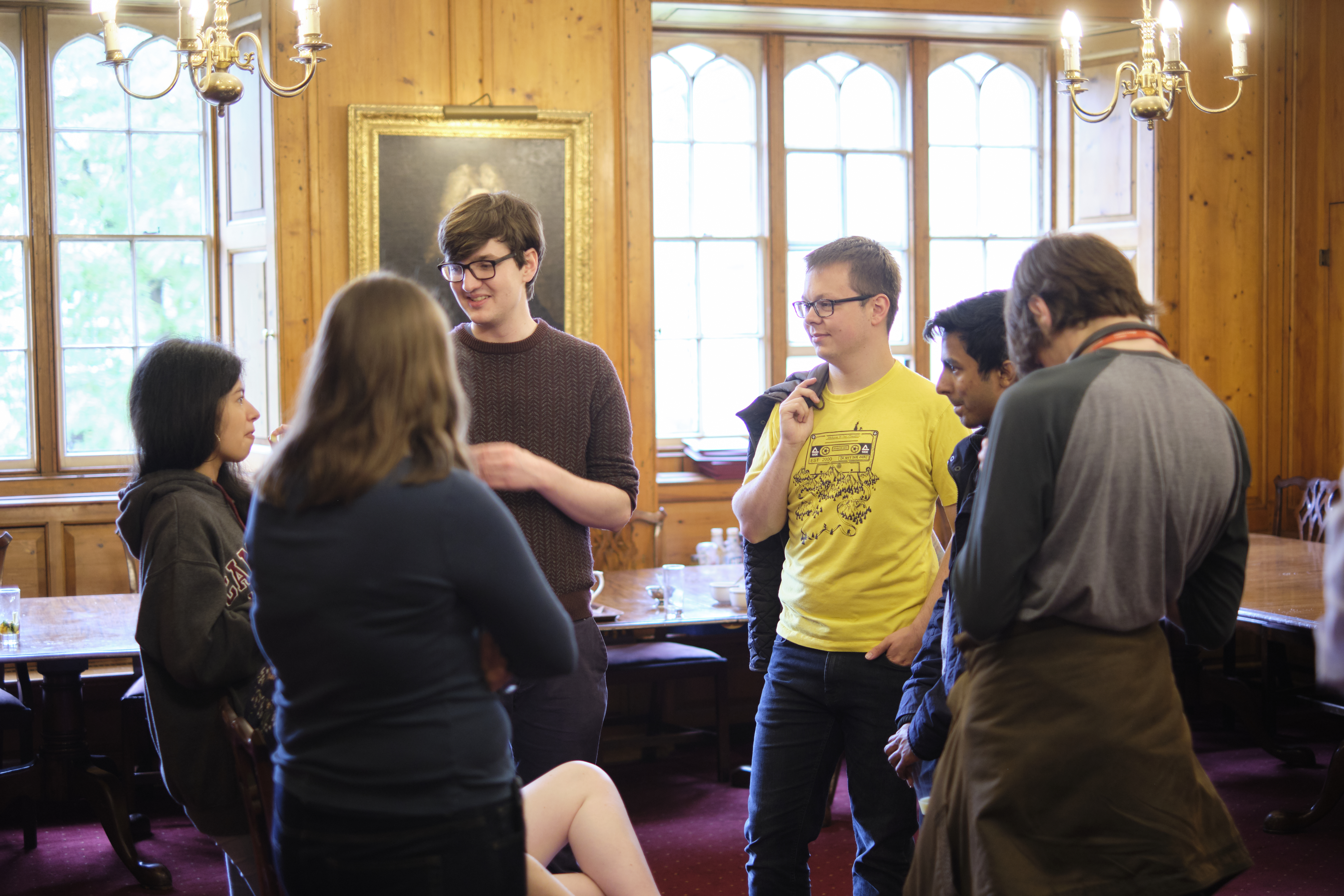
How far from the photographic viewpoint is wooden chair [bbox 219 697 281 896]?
1.66 m

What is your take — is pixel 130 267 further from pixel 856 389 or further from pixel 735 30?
pixel 856 389

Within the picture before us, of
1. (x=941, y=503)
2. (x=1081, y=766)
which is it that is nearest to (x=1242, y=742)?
(x=941, y=503)

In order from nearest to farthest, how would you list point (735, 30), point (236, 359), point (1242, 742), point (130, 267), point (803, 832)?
point (236, 359), point (803, 832), point (1242, 742), point (130, 267), point (735, 30)

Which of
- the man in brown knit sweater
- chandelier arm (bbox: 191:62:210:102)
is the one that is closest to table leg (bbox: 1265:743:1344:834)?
the man in brown knit sweater

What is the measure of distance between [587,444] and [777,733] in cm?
66

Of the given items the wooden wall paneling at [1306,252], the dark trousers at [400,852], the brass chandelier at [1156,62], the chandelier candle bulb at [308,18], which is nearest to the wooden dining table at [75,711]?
the chandelier candle bulb at [308,18]

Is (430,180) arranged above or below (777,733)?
above

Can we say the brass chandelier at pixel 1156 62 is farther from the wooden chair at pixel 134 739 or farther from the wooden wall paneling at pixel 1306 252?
the wooden chair at pixel 134 739

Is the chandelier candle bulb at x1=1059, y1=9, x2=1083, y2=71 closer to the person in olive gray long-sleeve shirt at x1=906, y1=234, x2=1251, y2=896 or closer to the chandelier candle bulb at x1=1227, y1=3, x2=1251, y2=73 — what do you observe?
the chandelier candle bulb at x1=1227, y1=3, x2=1251, y2=73

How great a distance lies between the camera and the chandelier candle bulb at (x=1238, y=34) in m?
3.65

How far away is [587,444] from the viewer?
216cm

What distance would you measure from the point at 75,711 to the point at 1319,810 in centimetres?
386

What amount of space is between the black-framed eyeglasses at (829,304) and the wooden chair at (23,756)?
2721 mm

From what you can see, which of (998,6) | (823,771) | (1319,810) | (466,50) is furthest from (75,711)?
(998,6)
